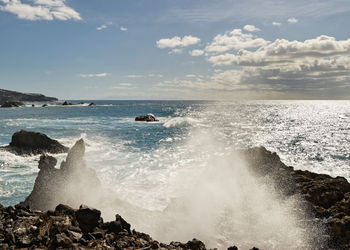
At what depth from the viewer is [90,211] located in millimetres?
11352

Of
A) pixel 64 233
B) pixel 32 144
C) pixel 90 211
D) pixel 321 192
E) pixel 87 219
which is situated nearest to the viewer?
pixel 64 233

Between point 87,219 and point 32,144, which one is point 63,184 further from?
point 32,144

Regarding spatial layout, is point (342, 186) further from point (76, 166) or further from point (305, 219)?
point (76, 166)

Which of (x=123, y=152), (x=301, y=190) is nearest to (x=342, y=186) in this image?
(x=301, y=190)

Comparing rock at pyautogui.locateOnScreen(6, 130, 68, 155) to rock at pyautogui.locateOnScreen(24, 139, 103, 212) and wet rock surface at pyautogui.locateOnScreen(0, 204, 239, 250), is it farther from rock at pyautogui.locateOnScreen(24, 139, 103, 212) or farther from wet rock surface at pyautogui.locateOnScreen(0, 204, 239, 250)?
wet rock surface at pyautogui.locateOnScreen(0, 204, 239, 250)

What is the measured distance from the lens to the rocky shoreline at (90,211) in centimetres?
980

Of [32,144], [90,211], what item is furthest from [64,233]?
[32,144]

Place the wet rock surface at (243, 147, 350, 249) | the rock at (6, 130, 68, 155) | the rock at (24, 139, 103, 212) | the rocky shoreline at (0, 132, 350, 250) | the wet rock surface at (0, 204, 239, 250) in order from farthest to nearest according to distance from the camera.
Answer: the rock at (6, 130, 68, 155) < the rock at (24, 139, 103, 212) < the wet rock surface at (243, 147, 350, 249) < the rocky shoreline at (0, 132, 350, 250) < the wet rock surface at (0, 204, 239, 250)

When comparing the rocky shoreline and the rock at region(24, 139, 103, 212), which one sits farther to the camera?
the rock at region(24, 139, 103, 212)

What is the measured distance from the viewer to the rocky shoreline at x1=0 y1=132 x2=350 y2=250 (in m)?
9.80

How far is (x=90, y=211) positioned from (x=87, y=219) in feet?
1.10

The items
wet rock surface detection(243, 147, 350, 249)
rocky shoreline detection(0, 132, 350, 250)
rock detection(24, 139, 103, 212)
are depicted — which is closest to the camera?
rocky shoreline detection(0, 132, 350, 250)

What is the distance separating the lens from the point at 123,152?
1640 inches

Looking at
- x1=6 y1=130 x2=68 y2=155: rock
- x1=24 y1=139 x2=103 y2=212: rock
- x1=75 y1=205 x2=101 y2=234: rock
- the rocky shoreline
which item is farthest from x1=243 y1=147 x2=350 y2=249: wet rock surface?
x1=6 y1=130 x2=68 y2=155: rock
